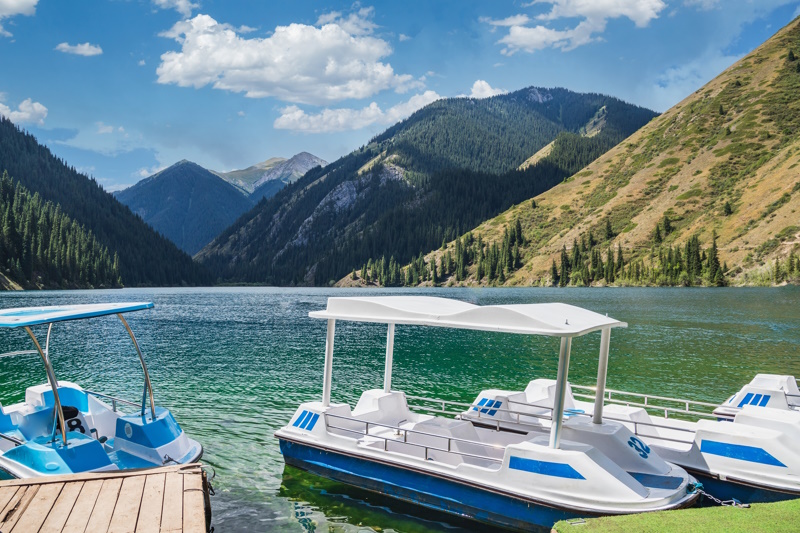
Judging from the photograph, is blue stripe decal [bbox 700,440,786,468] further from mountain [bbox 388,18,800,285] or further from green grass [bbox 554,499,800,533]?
Result: mountain [bbox 388,18,800,285]

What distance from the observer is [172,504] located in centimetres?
1023

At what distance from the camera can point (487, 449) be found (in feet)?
54.2

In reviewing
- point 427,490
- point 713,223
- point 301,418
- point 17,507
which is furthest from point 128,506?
point 713,223

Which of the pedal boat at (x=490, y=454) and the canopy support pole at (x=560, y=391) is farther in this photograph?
the canopy support pole at (x=560, y=391)

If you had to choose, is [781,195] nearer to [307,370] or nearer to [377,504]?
[307,370]

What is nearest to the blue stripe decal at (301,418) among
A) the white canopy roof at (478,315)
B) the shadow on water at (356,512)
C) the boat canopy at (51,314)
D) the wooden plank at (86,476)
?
the shadow on water at (356,512)

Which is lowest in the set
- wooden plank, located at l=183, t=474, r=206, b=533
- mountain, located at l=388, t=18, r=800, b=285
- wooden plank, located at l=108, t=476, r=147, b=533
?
wooden plank, located at l=108, t=476, r=147, b=533

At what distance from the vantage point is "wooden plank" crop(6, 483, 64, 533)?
9.21 meters

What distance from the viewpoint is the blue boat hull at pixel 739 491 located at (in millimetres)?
13508

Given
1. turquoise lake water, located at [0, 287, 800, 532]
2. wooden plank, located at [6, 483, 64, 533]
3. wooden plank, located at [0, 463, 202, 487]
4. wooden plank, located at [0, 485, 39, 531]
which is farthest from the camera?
turquoise lake water, located at [0, 287, 800, 532]

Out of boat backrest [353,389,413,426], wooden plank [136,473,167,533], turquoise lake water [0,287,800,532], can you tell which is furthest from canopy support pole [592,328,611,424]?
wooden plank [136,473,167,533]

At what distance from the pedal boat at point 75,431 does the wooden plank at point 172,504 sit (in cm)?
343

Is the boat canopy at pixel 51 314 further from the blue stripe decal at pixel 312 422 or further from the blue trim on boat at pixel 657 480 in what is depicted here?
the blue trim on boat at pixel 657 480

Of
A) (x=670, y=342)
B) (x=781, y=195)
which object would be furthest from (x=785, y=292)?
(x=670, y=342)
